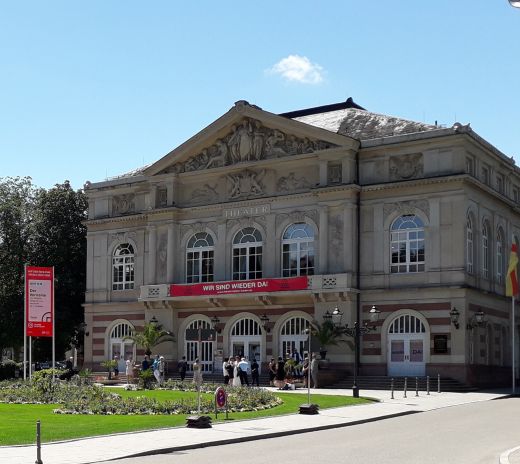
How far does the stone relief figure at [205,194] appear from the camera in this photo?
193 ft

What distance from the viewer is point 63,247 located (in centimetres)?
7094

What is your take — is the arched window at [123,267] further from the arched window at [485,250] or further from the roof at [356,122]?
the arched window at [485,250]

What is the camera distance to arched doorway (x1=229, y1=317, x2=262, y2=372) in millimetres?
56031

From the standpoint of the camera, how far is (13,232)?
73.5m

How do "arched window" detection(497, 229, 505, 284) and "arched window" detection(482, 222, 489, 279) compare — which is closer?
"arched window" detection(482, 222, 489, 279)

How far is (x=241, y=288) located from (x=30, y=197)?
2855 centimetres

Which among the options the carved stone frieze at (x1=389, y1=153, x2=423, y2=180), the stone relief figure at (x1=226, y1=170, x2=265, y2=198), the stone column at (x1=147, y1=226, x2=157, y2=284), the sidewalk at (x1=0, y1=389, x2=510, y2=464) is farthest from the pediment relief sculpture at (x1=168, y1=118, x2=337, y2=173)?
the sidewalk at (x1=0, y1=389, x2=510, y2=464)

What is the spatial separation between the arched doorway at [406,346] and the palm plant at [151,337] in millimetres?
15303

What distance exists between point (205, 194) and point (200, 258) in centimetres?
422

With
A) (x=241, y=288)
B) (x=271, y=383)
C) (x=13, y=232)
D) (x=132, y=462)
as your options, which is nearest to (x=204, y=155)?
(x=241, y=288)

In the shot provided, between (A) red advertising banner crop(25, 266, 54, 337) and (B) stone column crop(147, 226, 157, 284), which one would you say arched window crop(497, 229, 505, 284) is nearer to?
(B) stone column crop(147, 226, 157, 284)

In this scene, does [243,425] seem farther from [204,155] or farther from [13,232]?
[13,232]

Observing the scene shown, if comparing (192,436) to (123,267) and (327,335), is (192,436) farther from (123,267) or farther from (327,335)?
(123,267)

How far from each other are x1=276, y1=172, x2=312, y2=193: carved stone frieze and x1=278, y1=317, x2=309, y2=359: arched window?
7.93 metres
